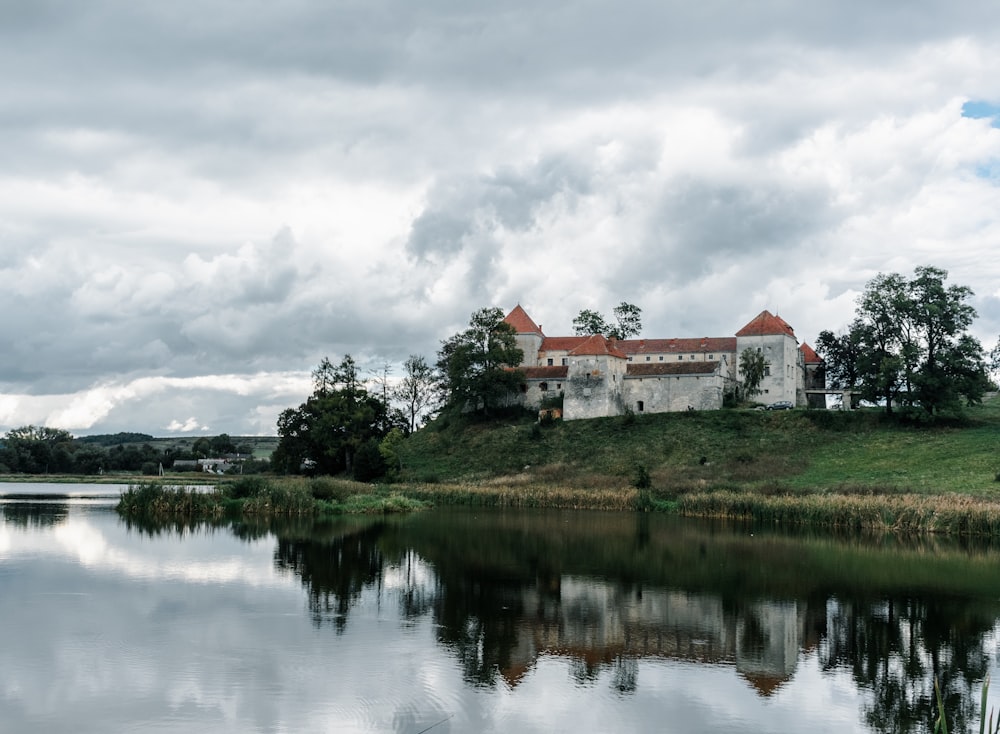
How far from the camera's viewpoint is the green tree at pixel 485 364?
234 ft

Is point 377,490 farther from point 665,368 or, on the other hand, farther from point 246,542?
point 665,368

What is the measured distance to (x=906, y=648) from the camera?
1502 centimetres

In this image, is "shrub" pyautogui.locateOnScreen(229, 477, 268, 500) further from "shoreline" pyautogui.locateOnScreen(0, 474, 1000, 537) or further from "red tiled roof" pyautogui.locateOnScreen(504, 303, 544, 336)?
"red tiled roof" pyautogui.locateOnScreen(504, 303, 544, 336)

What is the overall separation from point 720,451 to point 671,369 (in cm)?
1292

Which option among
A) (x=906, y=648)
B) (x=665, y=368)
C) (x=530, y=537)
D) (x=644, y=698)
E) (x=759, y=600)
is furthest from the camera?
(x=665, y=368)

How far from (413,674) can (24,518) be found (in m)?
29.0

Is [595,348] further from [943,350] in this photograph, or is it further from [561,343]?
[943,350]

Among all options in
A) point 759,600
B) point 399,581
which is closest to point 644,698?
point 759,600

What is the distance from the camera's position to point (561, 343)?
79312mm

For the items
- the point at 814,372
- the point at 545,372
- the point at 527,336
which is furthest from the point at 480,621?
the point at 814,372

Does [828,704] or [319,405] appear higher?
[319,405]

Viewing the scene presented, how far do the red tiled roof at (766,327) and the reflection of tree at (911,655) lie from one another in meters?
53.4

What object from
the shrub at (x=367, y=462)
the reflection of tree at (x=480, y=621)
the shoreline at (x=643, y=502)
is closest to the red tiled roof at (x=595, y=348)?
the shrub at (x=367, y=462)

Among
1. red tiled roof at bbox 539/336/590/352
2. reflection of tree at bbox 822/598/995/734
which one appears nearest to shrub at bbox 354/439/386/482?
red tiled roof at bbox 539/336/590/352
